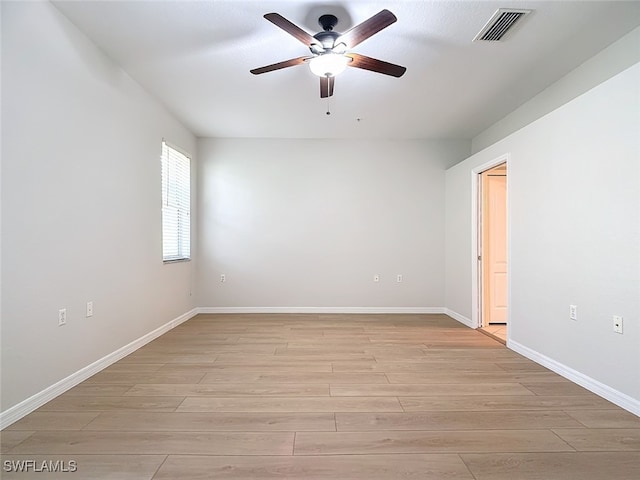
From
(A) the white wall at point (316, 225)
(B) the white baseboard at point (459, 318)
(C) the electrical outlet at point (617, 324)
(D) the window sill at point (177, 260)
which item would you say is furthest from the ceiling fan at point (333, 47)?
(B) the white baseboard at point (459, 318)

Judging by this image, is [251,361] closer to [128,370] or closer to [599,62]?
[128,370]

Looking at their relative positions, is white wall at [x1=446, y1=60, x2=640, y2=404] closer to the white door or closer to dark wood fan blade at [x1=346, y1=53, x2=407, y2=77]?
the white door

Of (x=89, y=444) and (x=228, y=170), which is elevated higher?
(x=228, y=170)

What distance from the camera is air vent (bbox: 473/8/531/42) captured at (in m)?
2.38

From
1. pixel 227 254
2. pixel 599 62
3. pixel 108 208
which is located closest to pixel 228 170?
pixel 227 254

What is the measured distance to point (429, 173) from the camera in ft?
17.8

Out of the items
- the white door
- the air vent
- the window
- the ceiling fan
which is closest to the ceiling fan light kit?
the ceiling fan

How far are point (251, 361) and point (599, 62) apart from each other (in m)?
4.06

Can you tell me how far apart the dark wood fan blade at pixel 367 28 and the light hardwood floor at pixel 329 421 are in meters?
2.45

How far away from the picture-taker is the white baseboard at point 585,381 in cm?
219

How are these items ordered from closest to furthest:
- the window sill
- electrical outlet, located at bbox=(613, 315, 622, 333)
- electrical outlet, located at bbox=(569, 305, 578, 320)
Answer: electrical outlet, located at bbox=(613, 315, 622, 333) → electrical outlet, located at bbox=(569, 305, 578, 320) → the window sill

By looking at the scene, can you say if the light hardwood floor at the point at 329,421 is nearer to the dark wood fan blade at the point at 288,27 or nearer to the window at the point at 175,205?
the window at the point at 175,205

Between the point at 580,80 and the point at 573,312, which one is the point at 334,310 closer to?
the point at 573,312

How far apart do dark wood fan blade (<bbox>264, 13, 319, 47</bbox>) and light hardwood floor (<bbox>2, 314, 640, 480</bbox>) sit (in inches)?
96.6
